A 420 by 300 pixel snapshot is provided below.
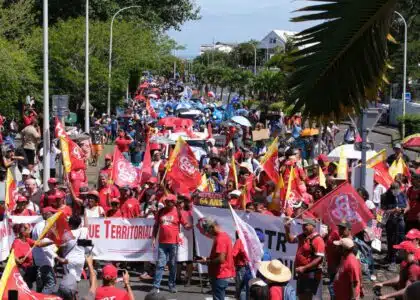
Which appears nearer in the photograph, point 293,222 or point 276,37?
point 293,222

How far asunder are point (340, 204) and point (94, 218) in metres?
3.78

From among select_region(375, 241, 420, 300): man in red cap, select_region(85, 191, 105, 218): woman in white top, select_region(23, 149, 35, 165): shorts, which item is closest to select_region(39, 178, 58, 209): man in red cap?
select_region(85, 191, 105, 218): woman in white top

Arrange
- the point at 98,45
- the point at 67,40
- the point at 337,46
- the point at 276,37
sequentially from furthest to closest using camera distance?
the point at 276,37 → the point at 98,45 → the point at 67,40 → the point at 337,46

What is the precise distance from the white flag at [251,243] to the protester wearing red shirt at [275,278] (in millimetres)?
2443

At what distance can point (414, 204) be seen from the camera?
13531 millimetres

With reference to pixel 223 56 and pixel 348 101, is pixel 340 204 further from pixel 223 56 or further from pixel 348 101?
pixel 223 56

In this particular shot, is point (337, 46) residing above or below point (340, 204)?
above

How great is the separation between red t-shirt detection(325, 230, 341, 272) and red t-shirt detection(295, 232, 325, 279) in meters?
0.47

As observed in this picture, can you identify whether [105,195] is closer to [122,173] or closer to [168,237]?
[122,173]

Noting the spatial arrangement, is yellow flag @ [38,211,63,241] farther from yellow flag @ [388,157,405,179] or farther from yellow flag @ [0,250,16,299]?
yellow flag @ [388,157,405,179]

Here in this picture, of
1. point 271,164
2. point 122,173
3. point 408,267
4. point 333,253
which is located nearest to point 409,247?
point 408,267

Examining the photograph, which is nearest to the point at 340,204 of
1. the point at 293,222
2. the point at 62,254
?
the point at 293,222

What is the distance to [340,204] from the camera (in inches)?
451

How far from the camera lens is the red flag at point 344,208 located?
11.5 metres
